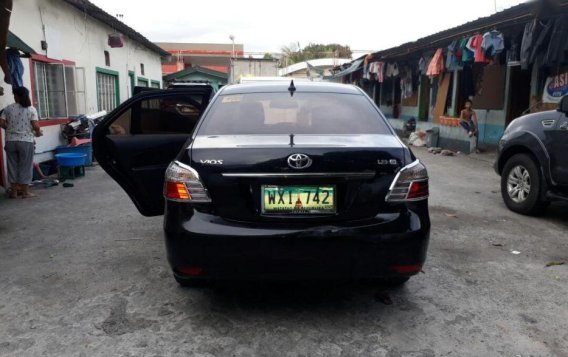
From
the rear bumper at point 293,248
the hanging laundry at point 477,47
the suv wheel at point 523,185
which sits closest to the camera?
the rear bumper at point 293,248

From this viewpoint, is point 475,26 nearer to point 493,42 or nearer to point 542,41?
point 493,42

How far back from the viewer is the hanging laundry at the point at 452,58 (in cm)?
1188

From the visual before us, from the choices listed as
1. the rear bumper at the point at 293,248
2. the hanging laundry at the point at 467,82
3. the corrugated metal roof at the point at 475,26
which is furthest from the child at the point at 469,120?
the rear bumper at the point at 293,248

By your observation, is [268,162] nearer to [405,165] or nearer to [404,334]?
[405,165]

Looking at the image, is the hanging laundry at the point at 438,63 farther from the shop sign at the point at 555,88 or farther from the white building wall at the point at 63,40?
the white building wall at the point at 63,40

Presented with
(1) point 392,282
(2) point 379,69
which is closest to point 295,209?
(1) point 392,282

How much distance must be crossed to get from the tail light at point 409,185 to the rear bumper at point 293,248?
103mm

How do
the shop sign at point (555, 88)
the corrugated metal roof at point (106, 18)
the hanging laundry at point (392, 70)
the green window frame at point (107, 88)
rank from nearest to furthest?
the shop sign at point (555, 88) → the corrugated metal roof at point (106, 18) → the green window frame at point (107, 88) → the hanging laundry at point (392, 70)

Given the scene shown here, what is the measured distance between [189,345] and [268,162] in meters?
1.16

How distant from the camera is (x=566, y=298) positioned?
352 centimetres

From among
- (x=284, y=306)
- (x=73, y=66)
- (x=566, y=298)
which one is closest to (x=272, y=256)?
(x=284, y=306)

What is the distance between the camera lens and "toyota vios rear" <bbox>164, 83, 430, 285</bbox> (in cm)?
279

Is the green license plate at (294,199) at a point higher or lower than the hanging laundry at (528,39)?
lower

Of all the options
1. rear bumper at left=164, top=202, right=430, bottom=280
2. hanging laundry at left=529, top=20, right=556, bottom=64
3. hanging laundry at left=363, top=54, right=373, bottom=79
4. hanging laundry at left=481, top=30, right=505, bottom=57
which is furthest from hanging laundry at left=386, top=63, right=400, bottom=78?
rear bumper at left=164, top=202, right=430, bottom=280
